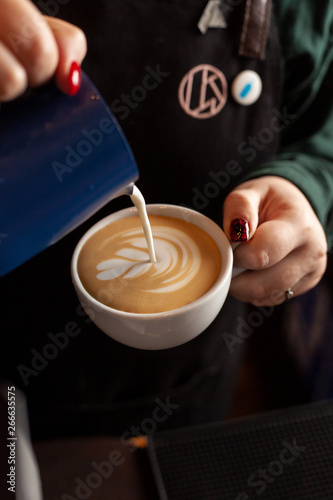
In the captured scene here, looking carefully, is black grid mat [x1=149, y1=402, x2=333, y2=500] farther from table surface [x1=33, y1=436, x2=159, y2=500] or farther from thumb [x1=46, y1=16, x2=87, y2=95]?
thumb [x1=46, y1=16, x2=87, y2=95]

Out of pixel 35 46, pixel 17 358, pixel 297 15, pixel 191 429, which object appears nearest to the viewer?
pixel 35 46

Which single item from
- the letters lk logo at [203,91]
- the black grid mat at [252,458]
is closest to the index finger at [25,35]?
the letters lk logo at [203,91]

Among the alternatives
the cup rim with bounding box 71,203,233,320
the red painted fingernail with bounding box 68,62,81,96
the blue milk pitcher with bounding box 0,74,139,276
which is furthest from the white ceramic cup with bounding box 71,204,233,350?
the red painted fingernail with bounding box 68,62,81,96

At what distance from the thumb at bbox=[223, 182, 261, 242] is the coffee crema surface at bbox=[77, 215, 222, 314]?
40 millimetres

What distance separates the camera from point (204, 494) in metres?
0.75

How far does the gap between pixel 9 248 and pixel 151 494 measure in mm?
456

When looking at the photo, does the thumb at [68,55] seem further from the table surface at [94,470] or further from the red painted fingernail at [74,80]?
the table surface at [94,470]

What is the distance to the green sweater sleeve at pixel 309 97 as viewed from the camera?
954 mm

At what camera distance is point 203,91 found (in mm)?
942

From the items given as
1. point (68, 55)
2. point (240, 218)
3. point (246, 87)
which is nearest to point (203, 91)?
point (246, 87)

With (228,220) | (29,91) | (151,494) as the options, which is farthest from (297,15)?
(151,494)

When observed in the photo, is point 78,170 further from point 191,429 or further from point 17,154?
point 191,429

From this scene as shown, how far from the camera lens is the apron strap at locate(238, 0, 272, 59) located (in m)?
0.90

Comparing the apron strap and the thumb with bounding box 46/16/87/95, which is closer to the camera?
the thumb with bounding box 46/16/87/95
